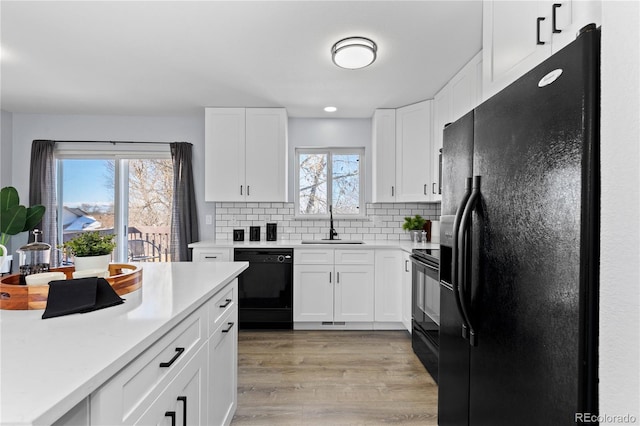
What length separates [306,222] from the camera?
4273mm

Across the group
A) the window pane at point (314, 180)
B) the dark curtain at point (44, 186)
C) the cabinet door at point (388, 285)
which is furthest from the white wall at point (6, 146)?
the cabinet door at point (388, 285)

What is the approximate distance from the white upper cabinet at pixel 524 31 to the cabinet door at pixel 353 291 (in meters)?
2.42

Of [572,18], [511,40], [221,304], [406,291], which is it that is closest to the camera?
[572,18]

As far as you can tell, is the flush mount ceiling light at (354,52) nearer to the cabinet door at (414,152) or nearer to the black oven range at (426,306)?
the cabinet door at (414,152)

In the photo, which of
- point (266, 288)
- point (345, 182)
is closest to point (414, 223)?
point (345, 182)

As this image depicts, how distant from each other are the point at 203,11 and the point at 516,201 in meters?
1.99

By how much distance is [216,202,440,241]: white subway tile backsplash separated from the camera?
4242mm

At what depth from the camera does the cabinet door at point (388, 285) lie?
3584 millimetres

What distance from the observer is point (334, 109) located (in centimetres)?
388

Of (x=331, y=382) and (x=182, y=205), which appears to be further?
(x=182, y=205)

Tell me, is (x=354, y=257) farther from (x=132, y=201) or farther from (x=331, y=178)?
(x=132, y=201)

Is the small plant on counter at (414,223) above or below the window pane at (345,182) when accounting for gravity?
below

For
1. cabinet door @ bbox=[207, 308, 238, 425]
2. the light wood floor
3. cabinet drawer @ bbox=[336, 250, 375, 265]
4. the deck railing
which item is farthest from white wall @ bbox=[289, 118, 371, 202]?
cabinet door @ bbox=[207, 308, 238, 425]

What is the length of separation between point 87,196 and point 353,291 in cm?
351
